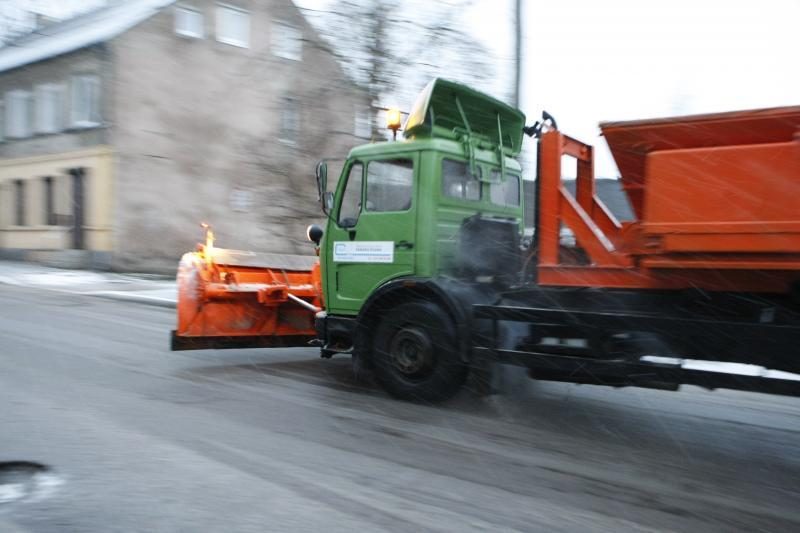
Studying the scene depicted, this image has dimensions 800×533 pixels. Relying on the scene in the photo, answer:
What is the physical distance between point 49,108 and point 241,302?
21.4 meters

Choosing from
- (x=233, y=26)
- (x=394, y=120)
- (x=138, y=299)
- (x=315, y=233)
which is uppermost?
(x=233, y=26)

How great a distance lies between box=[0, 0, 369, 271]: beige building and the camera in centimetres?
2303

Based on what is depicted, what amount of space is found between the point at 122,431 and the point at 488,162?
3.98 m

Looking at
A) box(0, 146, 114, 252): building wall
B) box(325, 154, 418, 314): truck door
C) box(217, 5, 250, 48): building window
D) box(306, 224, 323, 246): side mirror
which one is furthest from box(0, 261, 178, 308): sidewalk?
box(217, 5, 250, 48): building window

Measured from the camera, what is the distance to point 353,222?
6840 millimetres

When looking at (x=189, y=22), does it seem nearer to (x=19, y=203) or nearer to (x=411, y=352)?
(x=19, y=203)

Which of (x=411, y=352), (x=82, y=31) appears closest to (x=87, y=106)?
(x=82, y=31)

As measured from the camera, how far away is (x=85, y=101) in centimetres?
2441

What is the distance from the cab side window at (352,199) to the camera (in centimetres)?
680

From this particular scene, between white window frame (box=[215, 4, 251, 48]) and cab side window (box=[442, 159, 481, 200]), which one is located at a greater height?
white window frame (box=[215, 4, 251, 48])

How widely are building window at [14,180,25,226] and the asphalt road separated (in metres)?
21.1

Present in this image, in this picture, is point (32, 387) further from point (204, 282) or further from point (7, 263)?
point (7, 263)

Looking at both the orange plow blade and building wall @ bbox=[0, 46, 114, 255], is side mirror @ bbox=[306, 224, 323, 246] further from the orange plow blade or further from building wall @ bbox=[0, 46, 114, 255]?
building wall @ bbox=[0, 46, 114, 255]

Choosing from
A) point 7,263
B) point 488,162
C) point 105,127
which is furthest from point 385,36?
point 7,263
